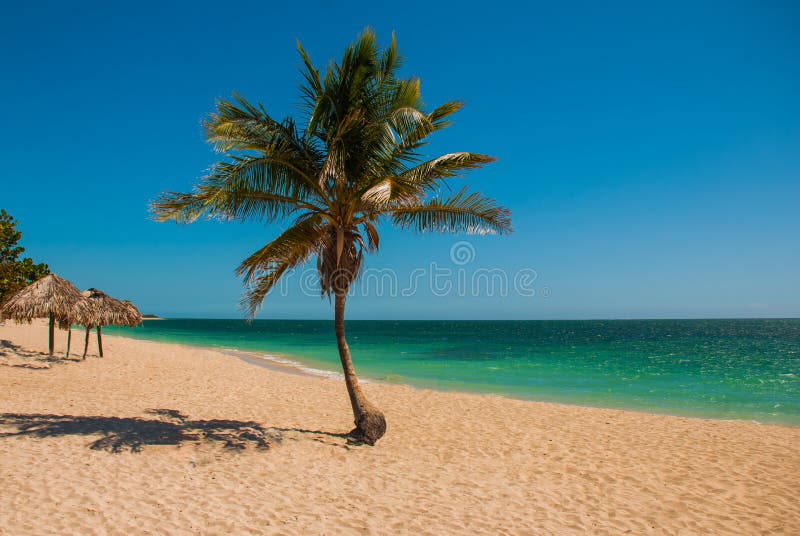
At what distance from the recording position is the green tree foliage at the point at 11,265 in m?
13.4

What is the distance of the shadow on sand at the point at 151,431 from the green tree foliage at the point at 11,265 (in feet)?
28.7

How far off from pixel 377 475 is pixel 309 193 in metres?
4.39

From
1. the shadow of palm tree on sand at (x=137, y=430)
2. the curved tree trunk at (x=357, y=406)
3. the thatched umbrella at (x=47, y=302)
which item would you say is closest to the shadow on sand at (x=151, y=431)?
the shadow of palm tree on sand at (x=137, y=430)

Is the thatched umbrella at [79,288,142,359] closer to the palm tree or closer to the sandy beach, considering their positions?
the sandy beach

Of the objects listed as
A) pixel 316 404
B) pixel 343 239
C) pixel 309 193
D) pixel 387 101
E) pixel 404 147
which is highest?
pixel 387 101

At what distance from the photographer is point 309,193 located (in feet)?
23.4

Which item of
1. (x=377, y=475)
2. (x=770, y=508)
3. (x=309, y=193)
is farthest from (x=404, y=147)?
(x=770, y=508)

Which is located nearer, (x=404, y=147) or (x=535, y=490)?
(x=535, y=490)

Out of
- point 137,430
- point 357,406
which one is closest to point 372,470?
point 357,406

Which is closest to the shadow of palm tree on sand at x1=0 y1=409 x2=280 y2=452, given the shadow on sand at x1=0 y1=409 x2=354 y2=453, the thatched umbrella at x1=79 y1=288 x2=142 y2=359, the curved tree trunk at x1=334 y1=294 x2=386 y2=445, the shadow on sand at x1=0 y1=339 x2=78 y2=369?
the shadow on sand at x1=0 y1=409 x2=354 y2=453

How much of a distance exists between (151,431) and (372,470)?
3.80 m

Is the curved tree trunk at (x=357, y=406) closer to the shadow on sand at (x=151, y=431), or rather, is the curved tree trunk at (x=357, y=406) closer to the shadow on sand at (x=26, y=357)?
the shadow on sand at (x=151, y=431)

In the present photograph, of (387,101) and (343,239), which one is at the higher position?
(387,101)

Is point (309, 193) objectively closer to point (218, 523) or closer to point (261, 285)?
point (261, 285)
